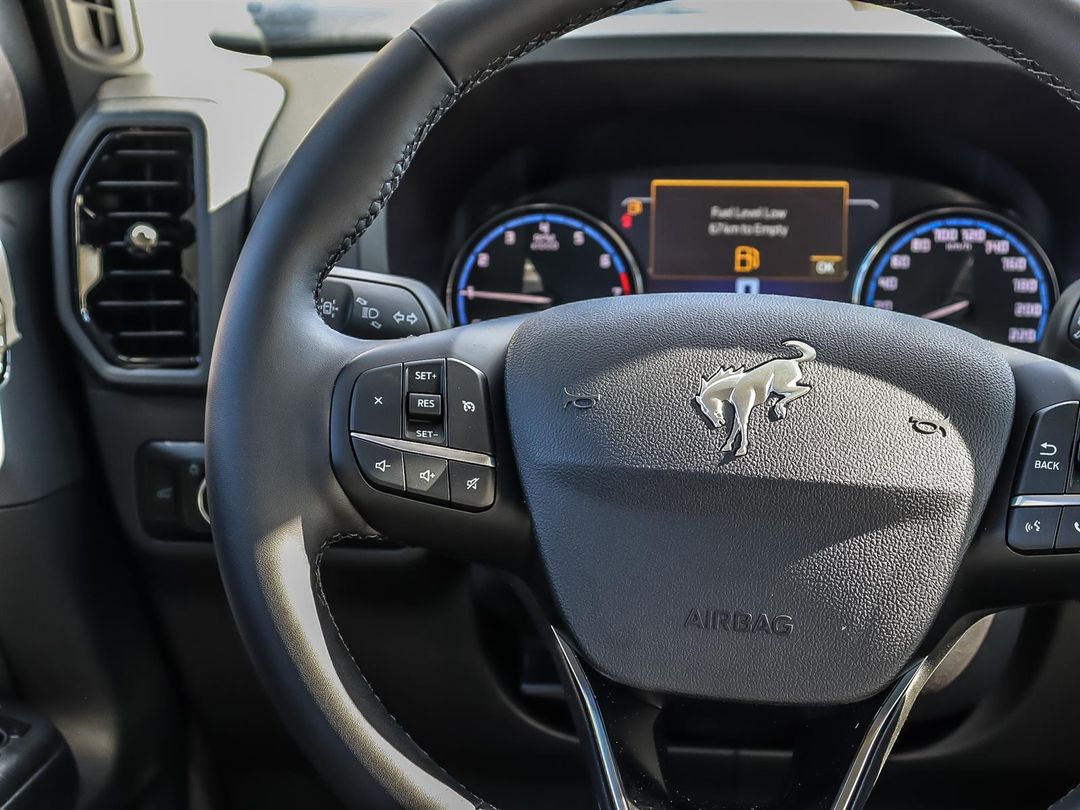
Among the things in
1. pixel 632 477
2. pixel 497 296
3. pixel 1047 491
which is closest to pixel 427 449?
pixel 632 477

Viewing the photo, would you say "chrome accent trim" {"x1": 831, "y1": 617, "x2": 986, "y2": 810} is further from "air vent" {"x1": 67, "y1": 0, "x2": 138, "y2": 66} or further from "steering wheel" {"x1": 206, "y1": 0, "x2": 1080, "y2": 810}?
"air vent" {"x1": 67, "y1": 0, "x2": 138, "y2": 66}

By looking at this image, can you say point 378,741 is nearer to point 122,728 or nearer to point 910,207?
point 122,728

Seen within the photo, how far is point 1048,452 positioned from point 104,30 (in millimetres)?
1056

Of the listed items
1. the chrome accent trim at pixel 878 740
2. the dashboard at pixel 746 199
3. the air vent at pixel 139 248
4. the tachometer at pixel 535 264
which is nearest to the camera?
the chrome accent trim at pixel 878 740

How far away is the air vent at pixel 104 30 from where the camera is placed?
1.26m

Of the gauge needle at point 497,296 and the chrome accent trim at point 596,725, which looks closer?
the chrome accent trim at point 596,725

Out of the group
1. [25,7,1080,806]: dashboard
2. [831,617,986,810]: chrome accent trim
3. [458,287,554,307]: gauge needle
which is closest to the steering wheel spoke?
[831,617,986,810]: chrome accent trim

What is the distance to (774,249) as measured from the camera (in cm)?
147

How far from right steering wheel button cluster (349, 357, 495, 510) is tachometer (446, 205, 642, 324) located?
2.38ft

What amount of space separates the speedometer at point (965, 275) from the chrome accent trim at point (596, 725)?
0.87 metres

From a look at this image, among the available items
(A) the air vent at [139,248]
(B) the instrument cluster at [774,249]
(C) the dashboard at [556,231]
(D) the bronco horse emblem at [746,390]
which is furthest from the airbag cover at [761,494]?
(B) the instrument cluster at [774,249]

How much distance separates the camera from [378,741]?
2.29 ft

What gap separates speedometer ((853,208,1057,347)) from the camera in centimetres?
144

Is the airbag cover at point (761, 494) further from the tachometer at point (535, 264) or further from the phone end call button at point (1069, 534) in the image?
the tachometer at point (535, 264)
